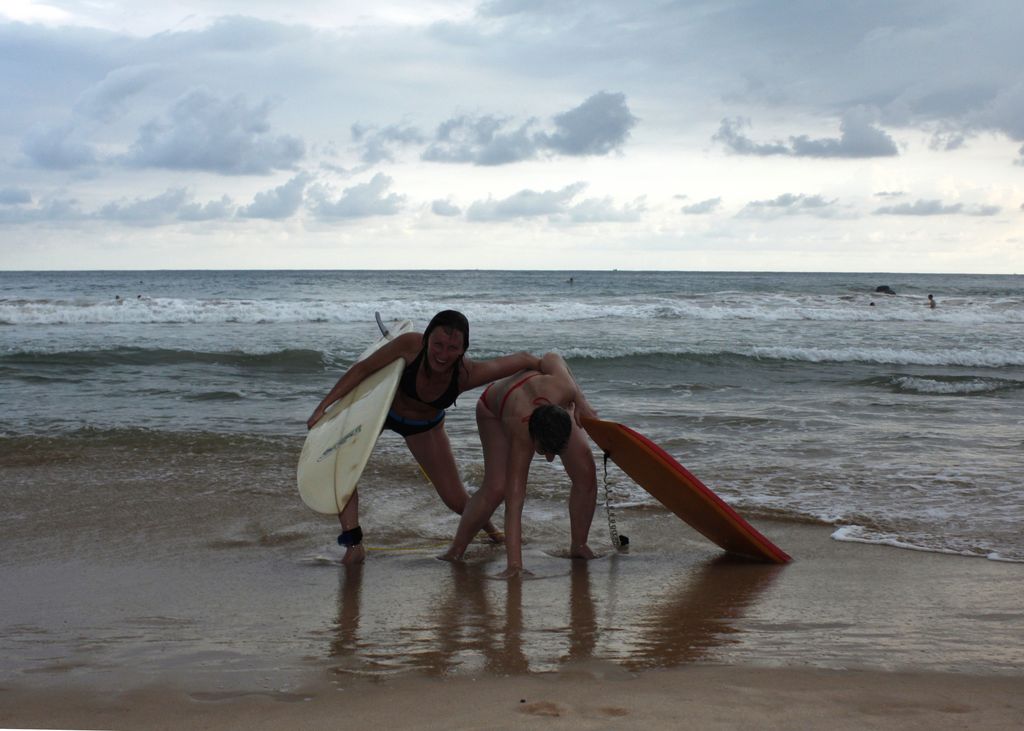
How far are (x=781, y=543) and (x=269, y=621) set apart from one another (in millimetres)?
2822

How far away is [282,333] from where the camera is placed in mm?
19688

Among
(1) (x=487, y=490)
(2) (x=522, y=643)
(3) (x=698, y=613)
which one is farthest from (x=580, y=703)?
(1) (x=487, y=490)

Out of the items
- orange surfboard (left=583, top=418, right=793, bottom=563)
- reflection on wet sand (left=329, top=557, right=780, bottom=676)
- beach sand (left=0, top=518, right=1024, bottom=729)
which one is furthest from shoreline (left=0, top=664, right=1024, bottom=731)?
orange surfboard (left=583, top=418, right=793, bottom=563)

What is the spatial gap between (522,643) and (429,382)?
1.79 m

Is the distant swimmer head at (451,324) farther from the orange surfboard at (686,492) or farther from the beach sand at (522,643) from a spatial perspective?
the beach sand at (522,643)

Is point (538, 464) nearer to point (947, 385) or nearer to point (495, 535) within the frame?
point (495, 535)

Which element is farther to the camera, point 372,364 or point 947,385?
point 947,385

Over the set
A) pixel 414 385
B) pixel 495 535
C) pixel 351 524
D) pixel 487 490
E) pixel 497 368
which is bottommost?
pixel 495 535

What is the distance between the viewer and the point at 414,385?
468 cm

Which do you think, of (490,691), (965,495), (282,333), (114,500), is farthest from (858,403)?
(282,333)

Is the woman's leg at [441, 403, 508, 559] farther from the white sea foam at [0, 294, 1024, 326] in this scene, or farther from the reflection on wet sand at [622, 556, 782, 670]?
the white sea foam at [0, 294, 1024, 326]

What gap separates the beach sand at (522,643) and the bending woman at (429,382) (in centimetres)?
38

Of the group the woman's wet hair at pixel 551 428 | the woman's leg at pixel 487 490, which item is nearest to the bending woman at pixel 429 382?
the woman's leg at pixel 487 490

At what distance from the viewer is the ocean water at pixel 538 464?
209 inches
